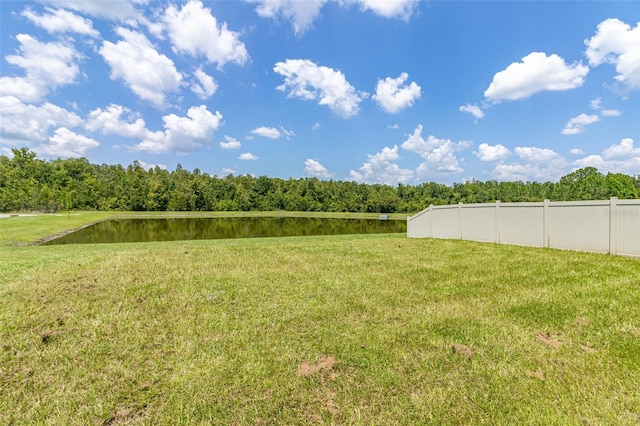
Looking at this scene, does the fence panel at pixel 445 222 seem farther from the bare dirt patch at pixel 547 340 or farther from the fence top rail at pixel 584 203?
the bare dirt patch at pixel 547 340

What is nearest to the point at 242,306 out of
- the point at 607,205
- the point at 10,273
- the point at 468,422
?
the point at 468,422

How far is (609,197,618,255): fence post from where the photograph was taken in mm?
7512

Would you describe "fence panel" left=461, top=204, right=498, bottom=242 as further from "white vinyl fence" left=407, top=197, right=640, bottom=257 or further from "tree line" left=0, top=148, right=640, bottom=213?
"tree line" left=0, top=148, right=640, bottom=213

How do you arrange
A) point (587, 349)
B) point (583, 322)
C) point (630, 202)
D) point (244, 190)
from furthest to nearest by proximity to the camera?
point (244, 190) → point (630, 202) → point (583, 322) → point (587, 349)

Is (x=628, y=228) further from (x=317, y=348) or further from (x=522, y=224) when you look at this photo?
(x=317, y=348)

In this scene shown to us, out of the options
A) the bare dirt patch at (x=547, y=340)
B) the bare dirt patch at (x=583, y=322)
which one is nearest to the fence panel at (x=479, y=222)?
the bare dirt patch at (x=583, y=322)

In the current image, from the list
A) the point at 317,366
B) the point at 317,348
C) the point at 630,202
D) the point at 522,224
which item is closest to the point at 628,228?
the point at 630,202

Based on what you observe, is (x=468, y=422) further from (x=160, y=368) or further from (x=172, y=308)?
(x=172, y=308)

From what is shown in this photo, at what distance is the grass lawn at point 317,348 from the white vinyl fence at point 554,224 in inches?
80.2

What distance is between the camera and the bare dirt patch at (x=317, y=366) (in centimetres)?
278

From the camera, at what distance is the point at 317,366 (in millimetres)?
2875

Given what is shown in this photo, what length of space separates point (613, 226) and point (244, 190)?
72008mm

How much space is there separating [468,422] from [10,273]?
7.78 meters

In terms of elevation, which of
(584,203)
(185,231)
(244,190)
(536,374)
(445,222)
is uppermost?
(244,190)
